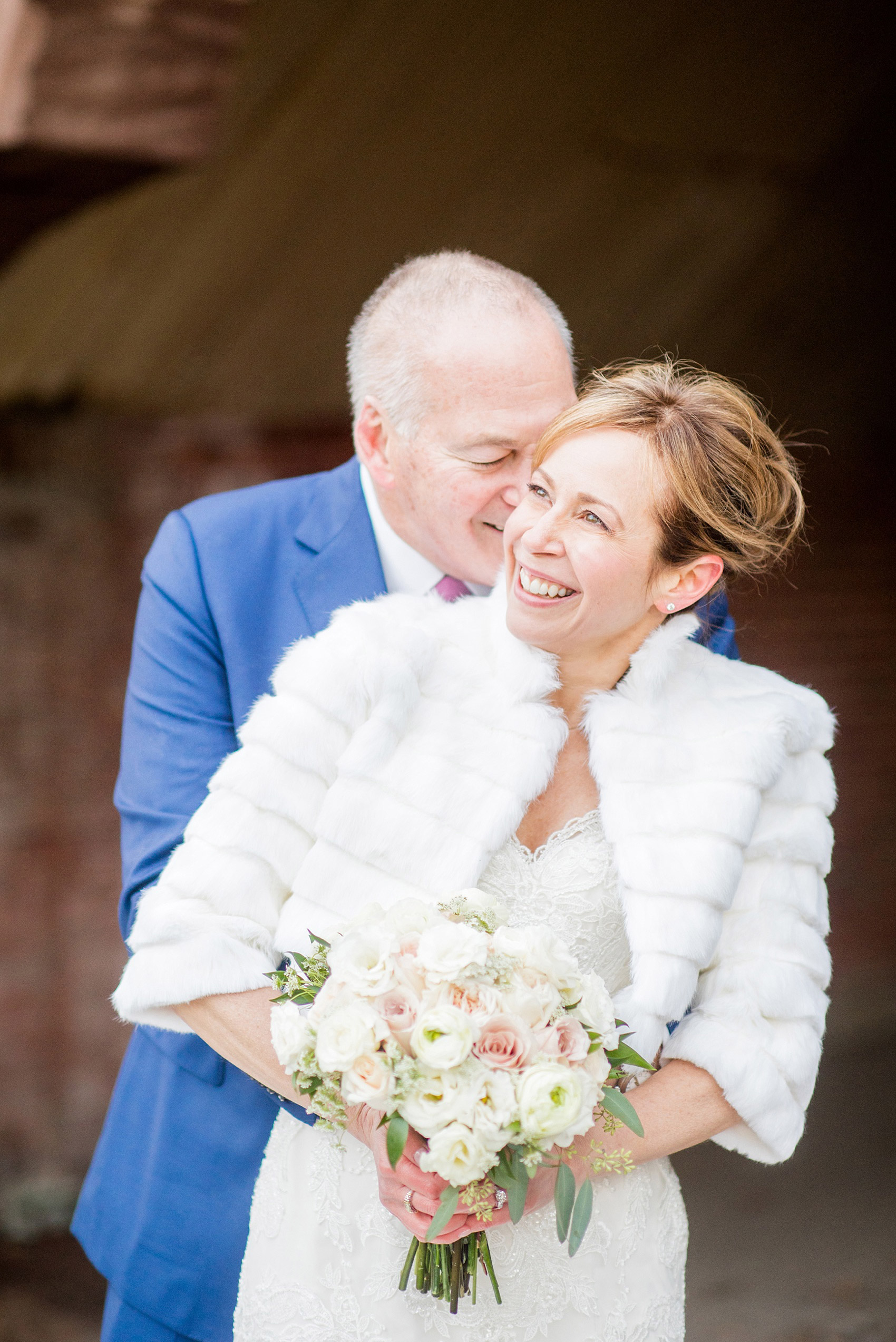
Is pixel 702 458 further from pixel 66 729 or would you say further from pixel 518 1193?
pixel 66 729

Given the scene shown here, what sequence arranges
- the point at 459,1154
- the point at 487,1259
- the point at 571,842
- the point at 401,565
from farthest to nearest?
the point at 401,565
the point at 571,842
the point at 487,1259
the point at 459,1154

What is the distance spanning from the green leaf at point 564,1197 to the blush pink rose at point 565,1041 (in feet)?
0.54

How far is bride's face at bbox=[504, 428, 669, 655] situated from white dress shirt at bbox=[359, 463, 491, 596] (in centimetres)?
49

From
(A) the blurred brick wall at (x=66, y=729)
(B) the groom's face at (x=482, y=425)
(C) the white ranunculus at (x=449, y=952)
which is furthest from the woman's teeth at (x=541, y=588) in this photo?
(A) the blurred brick wall at (x=66, y=729)

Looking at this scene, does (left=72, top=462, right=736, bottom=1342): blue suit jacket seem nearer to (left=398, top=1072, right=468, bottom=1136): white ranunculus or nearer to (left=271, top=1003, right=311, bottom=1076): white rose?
(left=271, top=1003, right=311, bottom=1076): white rose

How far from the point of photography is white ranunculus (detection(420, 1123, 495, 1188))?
4.89ft

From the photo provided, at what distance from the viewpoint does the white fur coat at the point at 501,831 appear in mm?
1847

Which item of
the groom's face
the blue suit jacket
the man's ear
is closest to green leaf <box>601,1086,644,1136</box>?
the blue suit jacket

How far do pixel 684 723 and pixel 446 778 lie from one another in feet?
1.34

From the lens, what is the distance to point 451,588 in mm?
2414

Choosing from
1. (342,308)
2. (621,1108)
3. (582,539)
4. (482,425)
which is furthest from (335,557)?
(342,308)

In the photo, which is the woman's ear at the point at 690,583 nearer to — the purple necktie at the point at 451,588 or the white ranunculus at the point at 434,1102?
the purple necktie at the point at 451,588

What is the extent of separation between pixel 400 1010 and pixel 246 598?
981mm

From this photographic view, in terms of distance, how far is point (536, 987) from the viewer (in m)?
1.59
